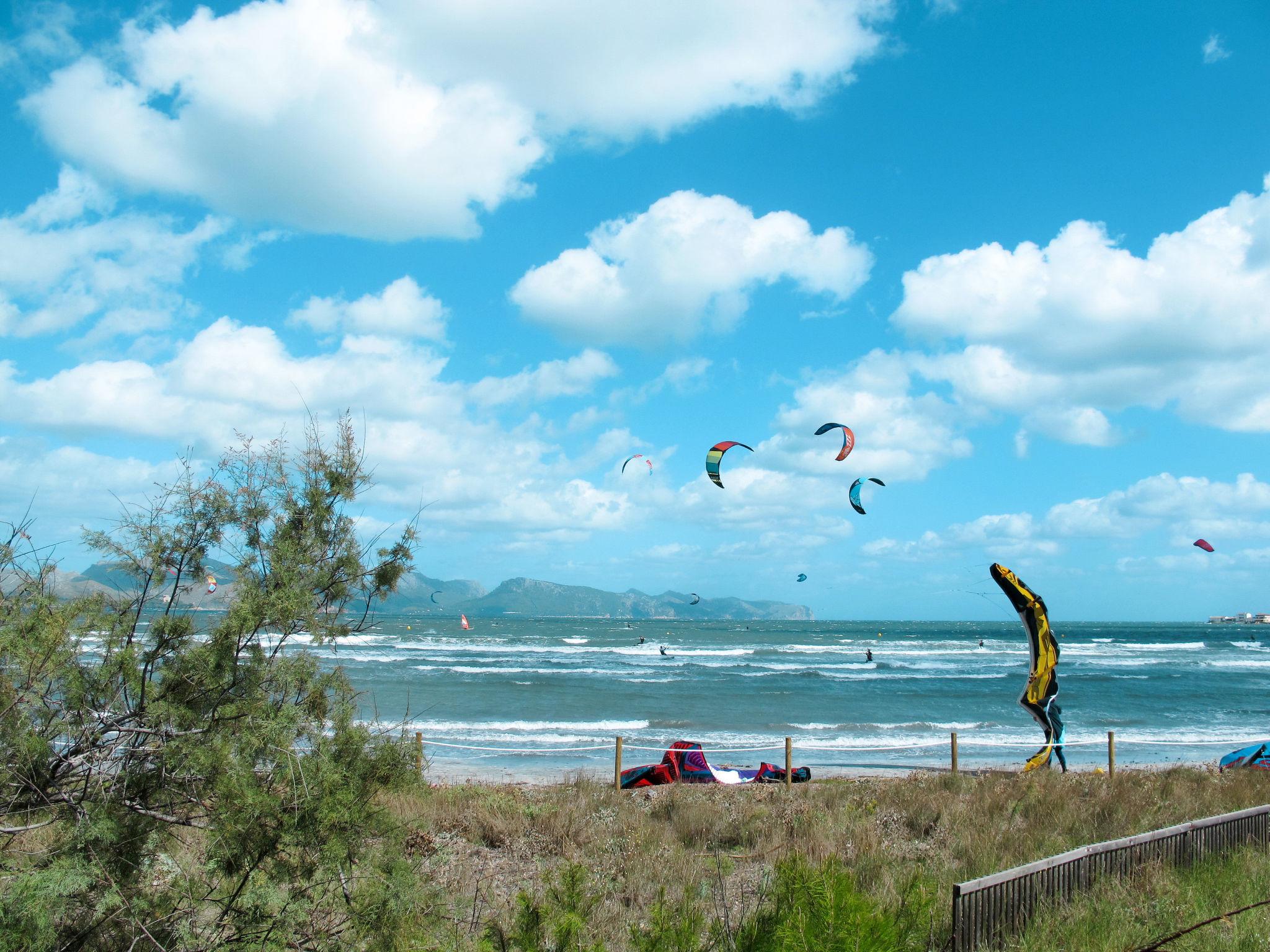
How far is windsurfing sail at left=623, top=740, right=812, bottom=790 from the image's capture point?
45.9ft

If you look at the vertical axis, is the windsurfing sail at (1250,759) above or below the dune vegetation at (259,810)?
below

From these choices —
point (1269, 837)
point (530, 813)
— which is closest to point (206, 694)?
point (530, 813)

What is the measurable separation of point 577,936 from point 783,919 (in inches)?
43.7

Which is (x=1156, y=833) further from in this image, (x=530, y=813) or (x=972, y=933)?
(x=530, y=813)

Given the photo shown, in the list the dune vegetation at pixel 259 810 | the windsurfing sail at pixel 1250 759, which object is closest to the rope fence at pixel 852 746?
the windsurfing sail at pixel 1250 759

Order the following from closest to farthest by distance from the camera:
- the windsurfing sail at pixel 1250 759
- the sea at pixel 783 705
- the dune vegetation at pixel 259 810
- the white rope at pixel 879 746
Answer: the dune vegetation at pixel 259 810, the windsurfing sail at pixel 1250 759, the white rope at pixel 879 746, the sea at pixel 783 705

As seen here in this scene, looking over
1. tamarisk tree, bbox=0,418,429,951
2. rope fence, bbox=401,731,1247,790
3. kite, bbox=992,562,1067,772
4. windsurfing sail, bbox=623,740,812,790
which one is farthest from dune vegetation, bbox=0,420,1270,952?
rope fence, bbox=401,731,1247,790

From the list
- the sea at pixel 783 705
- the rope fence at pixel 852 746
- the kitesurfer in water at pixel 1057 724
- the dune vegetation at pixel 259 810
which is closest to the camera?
the dune vegetation at pixel 259 810

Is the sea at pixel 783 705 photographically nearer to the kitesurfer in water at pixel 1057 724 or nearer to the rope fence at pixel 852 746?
the rope fence at pixel 852 746

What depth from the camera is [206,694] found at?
449 centimetres

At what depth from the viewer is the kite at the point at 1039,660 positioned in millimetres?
14875

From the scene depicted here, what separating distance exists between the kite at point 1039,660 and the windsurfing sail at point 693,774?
159 inches

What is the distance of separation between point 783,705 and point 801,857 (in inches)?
1106

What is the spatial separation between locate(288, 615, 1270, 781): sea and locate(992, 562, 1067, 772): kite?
2.22 feet
